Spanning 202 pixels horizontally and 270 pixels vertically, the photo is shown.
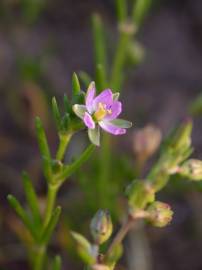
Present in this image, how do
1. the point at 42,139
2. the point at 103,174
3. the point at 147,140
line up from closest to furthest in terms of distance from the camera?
the point at 42,139
the point at 147,140
the point at 103,174

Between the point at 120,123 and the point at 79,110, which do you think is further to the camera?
the point at 120,123

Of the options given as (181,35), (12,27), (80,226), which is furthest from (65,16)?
(80,226)

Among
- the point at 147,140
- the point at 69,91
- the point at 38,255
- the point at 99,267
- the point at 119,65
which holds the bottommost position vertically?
the point at 99,267

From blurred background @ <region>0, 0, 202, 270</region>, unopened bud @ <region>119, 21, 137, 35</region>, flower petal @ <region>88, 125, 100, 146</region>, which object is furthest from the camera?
blurred background @ <region>0, 0, 202, 270</region>

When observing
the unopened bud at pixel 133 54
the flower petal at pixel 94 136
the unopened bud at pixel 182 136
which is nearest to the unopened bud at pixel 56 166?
the flower petal at pixel 94 136

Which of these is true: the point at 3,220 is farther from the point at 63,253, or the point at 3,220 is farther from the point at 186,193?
the point at 186,193

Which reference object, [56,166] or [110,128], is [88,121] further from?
[56,166]

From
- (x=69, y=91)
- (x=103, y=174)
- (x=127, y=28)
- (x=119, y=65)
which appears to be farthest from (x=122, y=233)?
(x=69, y=91)

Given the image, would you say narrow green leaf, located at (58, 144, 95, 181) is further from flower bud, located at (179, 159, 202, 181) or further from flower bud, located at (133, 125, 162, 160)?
flower bud, located at (133, 125, 162, 160)

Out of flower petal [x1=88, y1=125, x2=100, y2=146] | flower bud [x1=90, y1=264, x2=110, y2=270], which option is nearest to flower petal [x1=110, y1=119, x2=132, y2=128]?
flower petal [x1=88, y1=125, x2=100, y2=146]
